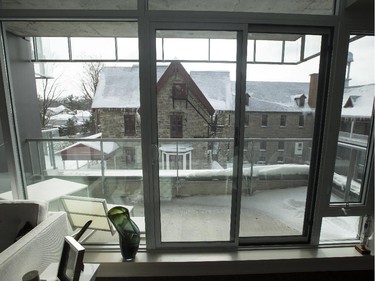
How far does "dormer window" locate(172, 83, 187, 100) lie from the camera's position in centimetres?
175

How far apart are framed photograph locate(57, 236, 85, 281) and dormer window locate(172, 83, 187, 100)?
127 centimetres

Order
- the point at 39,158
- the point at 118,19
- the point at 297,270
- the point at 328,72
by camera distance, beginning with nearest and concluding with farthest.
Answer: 1. the point at 118,19
2. the point at 328,72
3. the point at 297,270
4. the point at 39,158

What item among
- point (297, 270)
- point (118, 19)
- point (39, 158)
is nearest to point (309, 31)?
point (118, 19)

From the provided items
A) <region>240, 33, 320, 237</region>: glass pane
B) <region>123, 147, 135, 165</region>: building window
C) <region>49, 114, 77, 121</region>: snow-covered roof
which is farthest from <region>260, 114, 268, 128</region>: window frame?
<region>49, 114, 77, 121</region>: snow-covered roof

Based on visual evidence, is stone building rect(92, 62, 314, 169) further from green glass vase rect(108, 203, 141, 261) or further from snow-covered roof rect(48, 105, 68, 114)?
green glass vase rect(108, 203, 141, 261)

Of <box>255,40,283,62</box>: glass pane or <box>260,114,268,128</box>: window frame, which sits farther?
<box>260,114,268,128</box>: window frame

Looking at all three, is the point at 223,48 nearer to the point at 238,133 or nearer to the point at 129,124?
the point at 238,133

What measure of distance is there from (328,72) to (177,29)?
4.32ft

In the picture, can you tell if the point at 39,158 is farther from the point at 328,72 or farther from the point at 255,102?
the point at 328,72

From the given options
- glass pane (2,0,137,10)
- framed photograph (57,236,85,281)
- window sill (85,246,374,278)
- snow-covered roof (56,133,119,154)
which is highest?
glass pane (2,0,137,10)

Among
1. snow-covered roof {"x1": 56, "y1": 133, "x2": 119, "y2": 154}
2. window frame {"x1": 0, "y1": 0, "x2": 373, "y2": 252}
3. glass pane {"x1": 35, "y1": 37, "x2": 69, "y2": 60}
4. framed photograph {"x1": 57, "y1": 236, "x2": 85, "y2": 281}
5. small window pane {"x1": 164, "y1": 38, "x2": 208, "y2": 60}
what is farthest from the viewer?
snow-covered roof {"x1": 56, "y1": 133, "x2": 119, "y2": 154}

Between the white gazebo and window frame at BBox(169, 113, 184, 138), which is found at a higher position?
window frame at BBox(169, 113, 184, 138)

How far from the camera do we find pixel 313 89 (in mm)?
1781

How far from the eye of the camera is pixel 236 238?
193 centimetres
